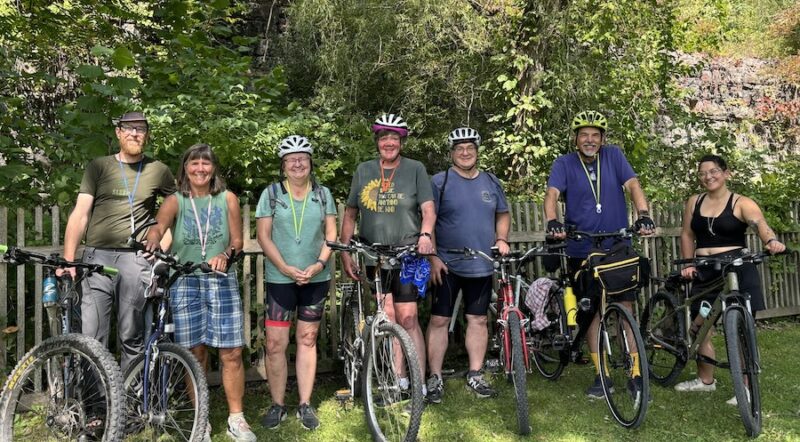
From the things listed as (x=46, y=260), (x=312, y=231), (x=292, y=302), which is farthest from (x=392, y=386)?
(x=46, y=260)

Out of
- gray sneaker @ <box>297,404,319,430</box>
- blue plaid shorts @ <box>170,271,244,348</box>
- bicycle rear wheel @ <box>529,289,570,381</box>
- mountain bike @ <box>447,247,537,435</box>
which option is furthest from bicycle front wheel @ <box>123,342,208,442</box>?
bicycle rear wheel @ <box>529,289,570,381</box>

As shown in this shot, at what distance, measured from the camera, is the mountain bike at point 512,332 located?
12.5 feet

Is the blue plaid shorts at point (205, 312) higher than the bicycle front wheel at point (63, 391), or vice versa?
the blue plaid shorts at point (205, 312)

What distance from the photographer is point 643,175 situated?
26.3ft

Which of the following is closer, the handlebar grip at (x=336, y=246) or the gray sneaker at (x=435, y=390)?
the handlebar grip at (x=336, y=246)

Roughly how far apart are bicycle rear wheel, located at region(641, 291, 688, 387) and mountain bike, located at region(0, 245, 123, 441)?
388 centimetres

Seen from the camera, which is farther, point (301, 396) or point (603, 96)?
point (603, 96)

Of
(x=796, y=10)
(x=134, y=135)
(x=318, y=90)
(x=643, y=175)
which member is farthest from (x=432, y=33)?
(x=796, y=10)

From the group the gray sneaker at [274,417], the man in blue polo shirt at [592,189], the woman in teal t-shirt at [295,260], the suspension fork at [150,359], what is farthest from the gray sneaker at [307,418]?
the man in blue polo shirt at [592,189]

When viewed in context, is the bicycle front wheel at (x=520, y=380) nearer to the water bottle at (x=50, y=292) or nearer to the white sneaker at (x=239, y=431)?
the white sneaker at (x=239, y=431)

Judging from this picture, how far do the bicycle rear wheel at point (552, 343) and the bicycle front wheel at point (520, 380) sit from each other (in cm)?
97

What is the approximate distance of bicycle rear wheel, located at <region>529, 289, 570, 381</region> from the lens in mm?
4805

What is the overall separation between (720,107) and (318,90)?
31.1 ft

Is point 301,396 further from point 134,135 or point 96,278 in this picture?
point 134,135
